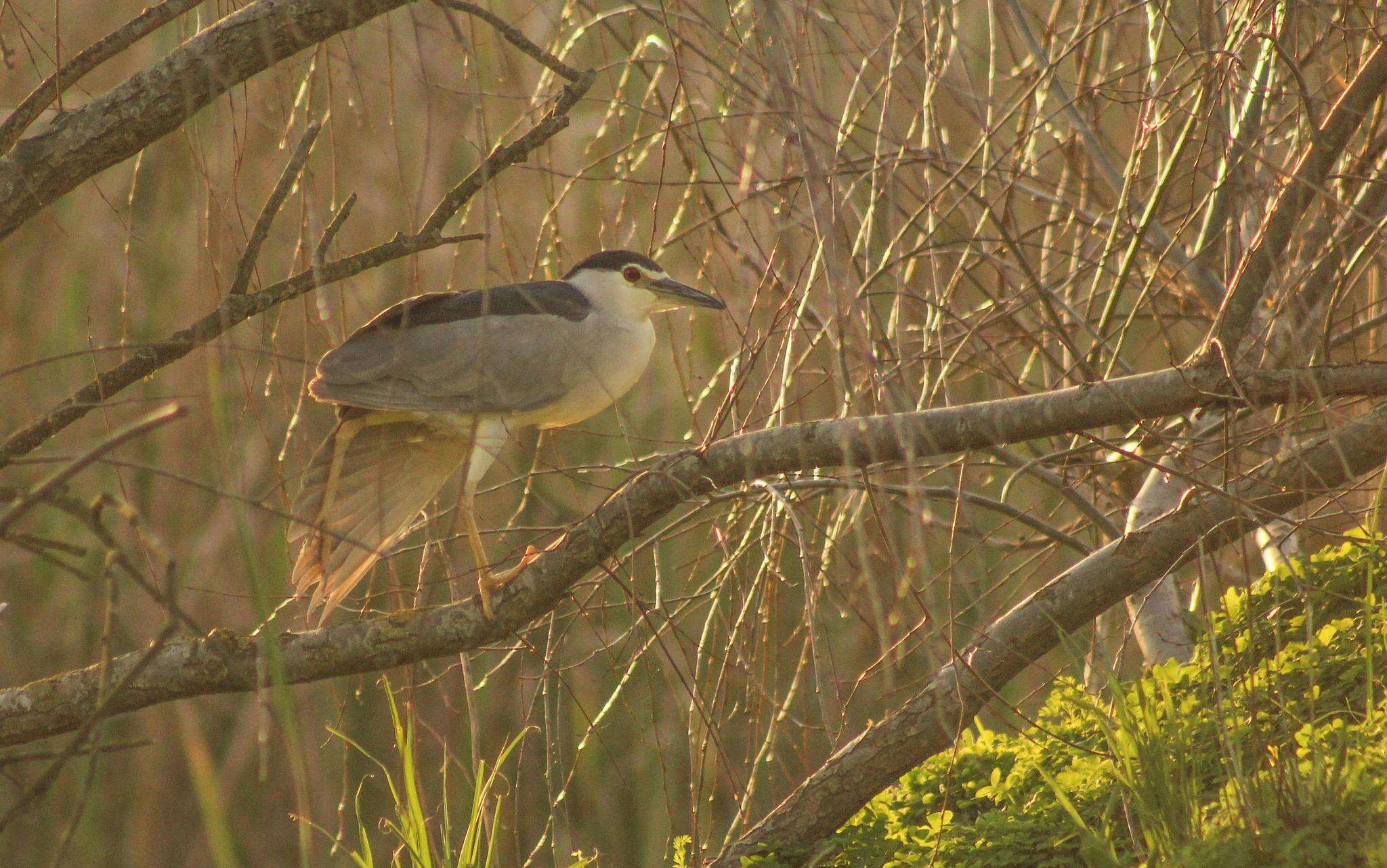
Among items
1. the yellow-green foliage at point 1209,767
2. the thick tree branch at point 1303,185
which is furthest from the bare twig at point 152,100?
the yellow-green foliage at point 1209,767

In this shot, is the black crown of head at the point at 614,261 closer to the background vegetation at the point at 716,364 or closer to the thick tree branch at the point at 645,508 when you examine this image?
the background vegetation at the point at 716,364

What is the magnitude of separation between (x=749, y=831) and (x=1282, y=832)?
3.00ft

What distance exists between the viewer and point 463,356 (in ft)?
9.42

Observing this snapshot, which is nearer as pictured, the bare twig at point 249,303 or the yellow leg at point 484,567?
the bare twig at point 249,303

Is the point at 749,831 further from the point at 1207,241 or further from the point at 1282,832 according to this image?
the point at 1207,241

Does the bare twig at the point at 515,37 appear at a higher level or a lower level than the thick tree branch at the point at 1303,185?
higher

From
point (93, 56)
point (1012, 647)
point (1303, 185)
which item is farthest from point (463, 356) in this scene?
point (1303, 185)

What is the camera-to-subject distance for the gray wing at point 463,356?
270 centimetres

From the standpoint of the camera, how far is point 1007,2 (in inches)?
92.7

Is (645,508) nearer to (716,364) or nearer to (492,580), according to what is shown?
(492,580)

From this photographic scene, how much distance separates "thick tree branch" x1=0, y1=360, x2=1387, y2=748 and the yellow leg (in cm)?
3

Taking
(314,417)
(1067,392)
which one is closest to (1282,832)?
(1067,392)

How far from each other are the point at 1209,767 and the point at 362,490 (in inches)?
69.9

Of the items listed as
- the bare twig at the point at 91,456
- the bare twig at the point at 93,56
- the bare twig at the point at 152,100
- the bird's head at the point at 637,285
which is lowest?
the bare twig at the point at 91,456
